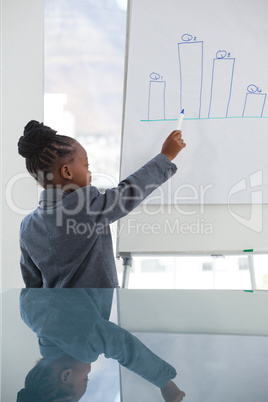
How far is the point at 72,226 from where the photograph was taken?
91 cm

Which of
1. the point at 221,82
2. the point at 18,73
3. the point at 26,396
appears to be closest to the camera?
the point at 26,396

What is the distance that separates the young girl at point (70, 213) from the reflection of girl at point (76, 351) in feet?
1.40

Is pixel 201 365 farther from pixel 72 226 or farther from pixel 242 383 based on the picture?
pixel 72 226

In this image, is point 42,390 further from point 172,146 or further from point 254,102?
point 254,102

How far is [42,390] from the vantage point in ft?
0.79

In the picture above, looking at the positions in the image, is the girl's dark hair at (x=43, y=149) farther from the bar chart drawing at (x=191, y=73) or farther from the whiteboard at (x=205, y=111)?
the bar chart drawing at (x=191, y=73)

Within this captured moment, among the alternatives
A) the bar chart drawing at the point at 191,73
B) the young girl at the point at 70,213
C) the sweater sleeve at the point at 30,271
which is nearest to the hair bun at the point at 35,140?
the young girl at the point at 70,213

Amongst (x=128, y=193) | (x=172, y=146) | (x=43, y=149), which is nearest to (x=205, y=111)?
(x=172, y=146)

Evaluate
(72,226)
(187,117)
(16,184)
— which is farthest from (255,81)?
(16,184)

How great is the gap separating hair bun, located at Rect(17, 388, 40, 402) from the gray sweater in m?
0.67

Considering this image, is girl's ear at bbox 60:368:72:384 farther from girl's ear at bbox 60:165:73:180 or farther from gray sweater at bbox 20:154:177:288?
girl's ear at bbox 60:165:73:180

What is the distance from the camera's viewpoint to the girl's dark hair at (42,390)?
231 millimetres

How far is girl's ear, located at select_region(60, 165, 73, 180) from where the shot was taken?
100cm

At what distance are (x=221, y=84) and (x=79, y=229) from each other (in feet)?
1.91
